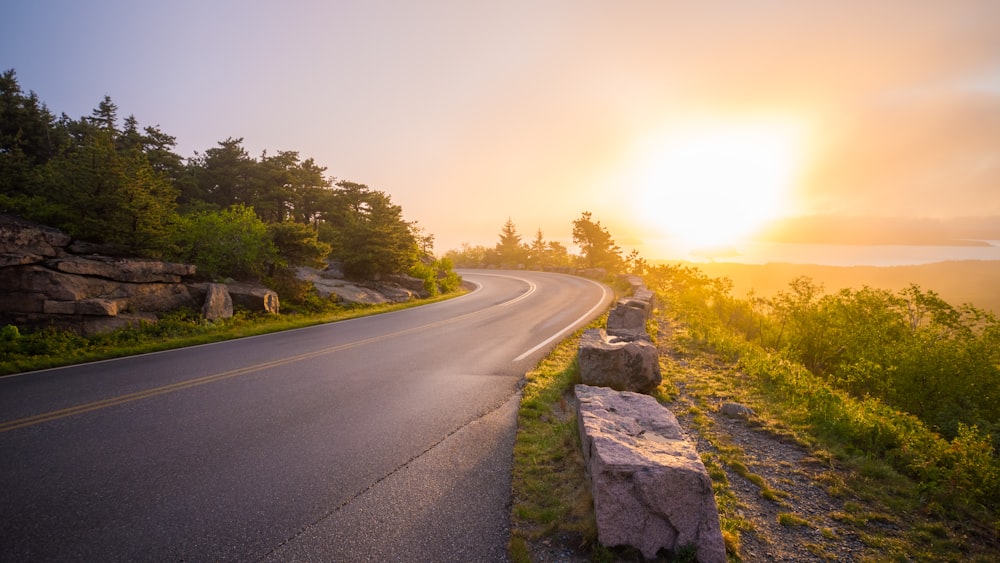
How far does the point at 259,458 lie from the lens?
455 cm

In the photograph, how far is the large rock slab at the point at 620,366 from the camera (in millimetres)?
6625

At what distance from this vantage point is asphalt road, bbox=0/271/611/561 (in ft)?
10.7

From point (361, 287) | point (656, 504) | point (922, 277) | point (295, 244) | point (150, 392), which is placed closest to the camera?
point (656, 504)

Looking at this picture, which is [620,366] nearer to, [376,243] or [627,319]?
[627,319]

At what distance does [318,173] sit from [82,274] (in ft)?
60.9

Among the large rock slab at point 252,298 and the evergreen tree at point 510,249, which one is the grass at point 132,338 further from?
the evergreen tree at point 510,249

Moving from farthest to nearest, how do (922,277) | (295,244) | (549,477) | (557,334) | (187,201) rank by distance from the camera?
(922,277) < (187,201) < (295,244) < (557,334) < (549,477)

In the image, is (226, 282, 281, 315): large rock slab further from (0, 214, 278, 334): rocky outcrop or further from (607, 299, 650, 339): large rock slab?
(607, 299, 650, 339): large rock slab

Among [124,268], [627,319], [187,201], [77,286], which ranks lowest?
[627,319]

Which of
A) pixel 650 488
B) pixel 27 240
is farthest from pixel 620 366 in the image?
pixel 27 240

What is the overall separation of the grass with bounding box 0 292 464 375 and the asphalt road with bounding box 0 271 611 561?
2.33ft

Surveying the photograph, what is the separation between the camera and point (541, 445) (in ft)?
16.5

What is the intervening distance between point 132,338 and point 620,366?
13.1 meters

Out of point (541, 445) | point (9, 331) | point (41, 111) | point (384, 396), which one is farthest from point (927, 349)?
point (41, 111)
